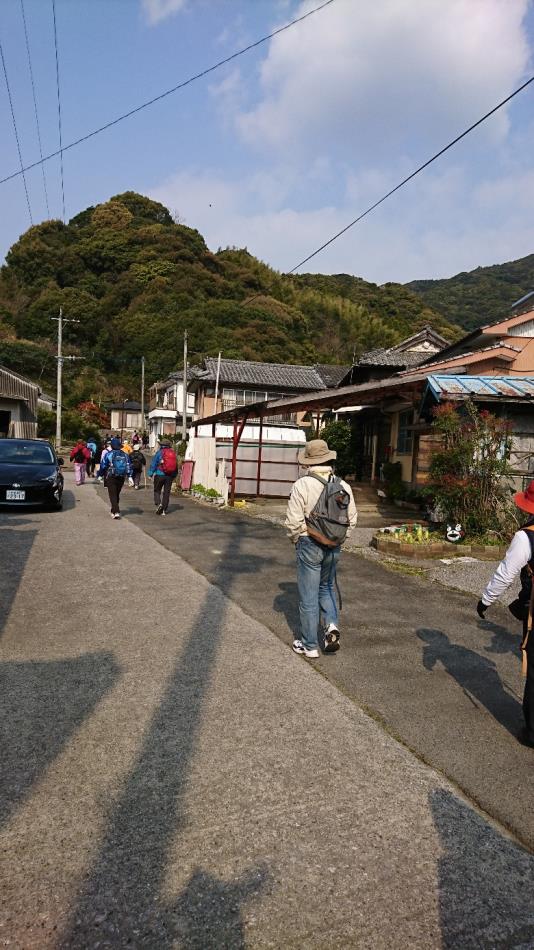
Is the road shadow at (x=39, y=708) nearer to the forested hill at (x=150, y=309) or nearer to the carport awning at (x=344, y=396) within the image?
the carport awning at (x=344, y=396)

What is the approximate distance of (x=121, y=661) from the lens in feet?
14.7

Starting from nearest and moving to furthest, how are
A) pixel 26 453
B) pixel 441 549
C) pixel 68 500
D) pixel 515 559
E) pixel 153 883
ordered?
pixel 153 883 → pixel 515 559 → pixel 441 549 → pixel 26 453 → pixel 68 500

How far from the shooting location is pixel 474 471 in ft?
31.6

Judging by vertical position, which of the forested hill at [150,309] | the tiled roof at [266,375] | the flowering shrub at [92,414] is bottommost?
the flowering shrub at [92,414]

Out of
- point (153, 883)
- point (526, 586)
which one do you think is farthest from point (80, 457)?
point (153, 883)

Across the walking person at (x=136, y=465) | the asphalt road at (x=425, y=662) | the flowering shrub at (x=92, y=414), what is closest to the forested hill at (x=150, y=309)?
the flowering shrub at (x=92, y=414)

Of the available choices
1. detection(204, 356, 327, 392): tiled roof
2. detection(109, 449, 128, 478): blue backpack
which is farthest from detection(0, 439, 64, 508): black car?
detection(204, 356, 327, 392): tiled roof

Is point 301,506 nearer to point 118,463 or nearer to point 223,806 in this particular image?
point 223,806

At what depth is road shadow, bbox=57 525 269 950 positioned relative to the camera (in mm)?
1964

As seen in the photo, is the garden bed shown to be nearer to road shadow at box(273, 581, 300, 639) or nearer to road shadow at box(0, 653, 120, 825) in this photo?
road shadow at box(273, 581, 300, 639)

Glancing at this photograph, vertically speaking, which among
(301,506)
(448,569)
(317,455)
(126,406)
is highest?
(126,406)

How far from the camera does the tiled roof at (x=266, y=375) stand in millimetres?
38312

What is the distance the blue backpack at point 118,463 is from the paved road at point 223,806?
20.3 ft

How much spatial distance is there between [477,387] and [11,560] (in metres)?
7.99
